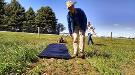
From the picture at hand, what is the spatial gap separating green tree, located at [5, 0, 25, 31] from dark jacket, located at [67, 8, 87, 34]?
279 ft

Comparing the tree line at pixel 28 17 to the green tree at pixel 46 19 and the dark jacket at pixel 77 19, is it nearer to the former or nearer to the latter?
the green tree at pixel 46 19

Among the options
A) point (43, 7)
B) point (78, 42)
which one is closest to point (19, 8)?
point (43, 7)

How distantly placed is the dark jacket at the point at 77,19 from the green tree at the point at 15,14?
84923mm

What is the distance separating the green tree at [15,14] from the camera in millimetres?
100562

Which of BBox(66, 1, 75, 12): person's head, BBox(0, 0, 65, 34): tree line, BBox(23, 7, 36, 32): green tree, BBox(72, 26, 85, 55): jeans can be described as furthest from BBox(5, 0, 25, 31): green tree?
BBox(66, 1, 75, 12): person's head

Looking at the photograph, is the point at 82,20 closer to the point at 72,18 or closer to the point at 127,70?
the point at 72,18

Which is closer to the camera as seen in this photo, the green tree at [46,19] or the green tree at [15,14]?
the green tree at [15,14]

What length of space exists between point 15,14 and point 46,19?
519 inches

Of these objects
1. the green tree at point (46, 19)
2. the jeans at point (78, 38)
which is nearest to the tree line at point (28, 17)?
the green tree at point (46, 19)

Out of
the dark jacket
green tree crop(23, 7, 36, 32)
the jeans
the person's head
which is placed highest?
green tree crop(23, 7, 36, 32)

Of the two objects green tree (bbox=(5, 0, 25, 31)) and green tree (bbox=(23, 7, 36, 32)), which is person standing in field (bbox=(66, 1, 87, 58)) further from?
green tree (bbox=(23, 7, 36, 32))

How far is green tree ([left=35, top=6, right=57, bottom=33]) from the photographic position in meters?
110

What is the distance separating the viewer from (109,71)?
36.7 ft

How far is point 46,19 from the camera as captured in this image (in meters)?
115
